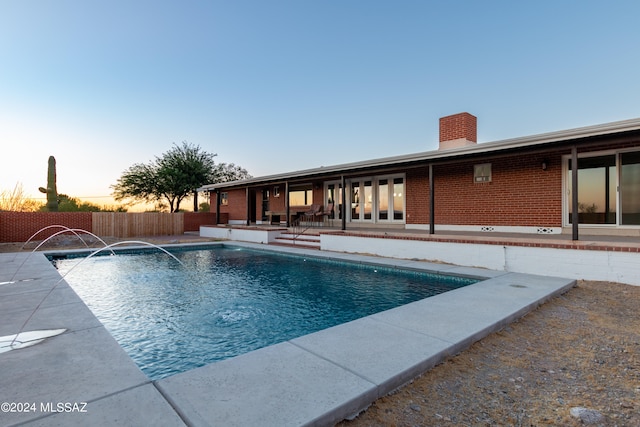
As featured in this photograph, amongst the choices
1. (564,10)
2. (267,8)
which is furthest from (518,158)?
(267,8)

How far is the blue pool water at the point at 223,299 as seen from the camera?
337 cm

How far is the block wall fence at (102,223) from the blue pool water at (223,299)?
736 cm

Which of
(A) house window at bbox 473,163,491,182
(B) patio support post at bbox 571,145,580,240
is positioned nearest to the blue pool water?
(B) patio support post at bbox 571,145,580,240

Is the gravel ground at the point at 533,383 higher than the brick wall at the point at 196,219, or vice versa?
the brick wall at the point at 196,219

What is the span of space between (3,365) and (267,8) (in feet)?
43.4

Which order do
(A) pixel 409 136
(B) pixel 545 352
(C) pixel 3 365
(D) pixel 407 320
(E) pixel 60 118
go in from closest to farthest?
(C) pixel 3 365, (B) pixel 545 352, (D) pixel 407 320, (E) pixel 60 118, (A) pixel 409 136

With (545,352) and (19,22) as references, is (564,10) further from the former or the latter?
(19,22)

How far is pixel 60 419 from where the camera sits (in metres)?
1.72

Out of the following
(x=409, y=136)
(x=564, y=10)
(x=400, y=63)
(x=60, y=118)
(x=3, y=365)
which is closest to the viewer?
(x=3, y=365)

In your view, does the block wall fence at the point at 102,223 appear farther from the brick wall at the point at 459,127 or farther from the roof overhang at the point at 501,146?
the brick wall at the point at 459,127

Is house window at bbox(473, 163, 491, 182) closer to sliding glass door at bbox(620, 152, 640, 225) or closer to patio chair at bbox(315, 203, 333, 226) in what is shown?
sliding glass door at bbox(620, 152, 640, 225)

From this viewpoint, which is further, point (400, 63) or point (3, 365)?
point (400, 63)

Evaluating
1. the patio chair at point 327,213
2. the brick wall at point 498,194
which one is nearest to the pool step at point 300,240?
the patio chair at point 327,213

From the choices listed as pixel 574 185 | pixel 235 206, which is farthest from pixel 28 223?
pixel 574 185
